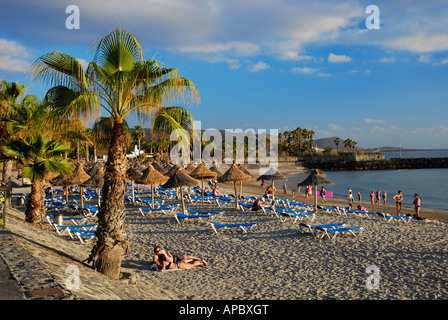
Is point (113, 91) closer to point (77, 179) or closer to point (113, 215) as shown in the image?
point (113, 215)

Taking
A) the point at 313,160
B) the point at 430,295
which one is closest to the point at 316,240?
the point at 430,295

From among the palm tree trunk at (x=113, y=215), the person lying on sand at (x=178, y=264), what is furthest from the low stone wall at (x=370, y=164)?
the palm tree trunk at (x=113, y=215)

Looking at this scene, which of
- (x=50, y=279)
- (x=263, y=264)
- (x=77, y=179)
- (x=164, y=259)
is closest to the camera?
(x=50, y=279)

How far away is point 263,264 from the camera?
26.6 feet

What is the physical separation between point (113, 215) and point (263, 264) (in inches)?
143

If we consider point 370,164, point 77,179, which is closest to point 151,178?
point 77,179

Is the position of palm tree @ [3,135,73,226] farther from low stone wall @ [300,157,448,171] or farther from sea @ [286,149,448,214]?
low stone wall @ [300,157,448,171]

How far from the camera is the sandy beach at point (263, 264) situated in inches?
238

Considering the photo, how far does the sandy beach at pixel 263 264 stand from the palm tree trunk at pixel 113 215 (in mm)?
289

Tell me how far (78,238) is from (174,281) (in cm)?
476

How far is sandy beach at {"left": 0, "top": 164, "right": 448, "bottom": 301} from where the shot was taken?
605 cm

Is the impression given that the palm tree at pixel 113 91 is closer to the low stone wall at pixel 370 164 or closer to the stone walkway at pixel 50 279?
the stone walkway at pixel 50 279
